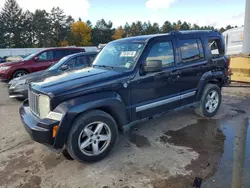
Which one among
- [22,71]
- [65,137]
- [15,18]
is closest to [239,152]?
[65,137]

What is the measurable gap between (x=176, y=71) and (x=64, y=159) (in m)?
2.64

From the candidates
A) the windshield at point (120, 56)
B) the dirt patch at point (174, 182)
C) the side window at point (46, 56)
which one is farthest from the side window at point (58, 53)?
the dirt patch at point (174, 182)

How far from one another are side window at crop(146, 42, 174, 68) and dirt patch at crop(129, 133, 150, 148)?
1460 millimetres

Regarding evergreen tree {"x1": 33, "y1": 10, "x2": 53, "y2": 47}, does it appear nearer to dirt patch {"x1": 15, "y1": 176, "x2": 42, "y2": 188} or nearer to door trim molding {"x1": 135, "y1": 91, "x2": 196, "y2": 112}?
door trim molding {"x1": 135, "y1": 91, "x2": 196, "y2": 112}

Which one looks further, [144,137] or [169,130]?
[169,130]

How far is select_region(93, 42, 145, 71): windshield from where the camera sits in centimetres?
397

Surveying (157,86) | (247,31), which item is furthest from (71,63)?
(247,31)

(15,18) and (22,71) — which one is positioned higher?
(15,18)

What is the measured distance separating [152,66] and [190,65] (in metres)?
1.28

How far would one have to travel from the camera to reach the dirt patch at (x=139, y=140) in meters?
4.10

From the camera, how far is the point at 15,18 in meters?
68.2

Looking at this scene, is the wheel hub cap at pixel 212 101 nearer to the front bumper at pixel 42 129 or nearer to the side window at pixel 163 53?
the side window at pixel 163 53

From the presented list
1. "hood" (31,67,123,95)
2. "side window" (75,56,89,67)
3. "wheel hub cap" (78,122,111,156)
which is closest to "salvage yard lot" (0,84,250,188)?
"wheel hub cap" (78,122,111,156)

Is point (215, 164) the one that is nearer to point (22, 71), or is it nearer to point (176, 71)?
point (176, 71)
